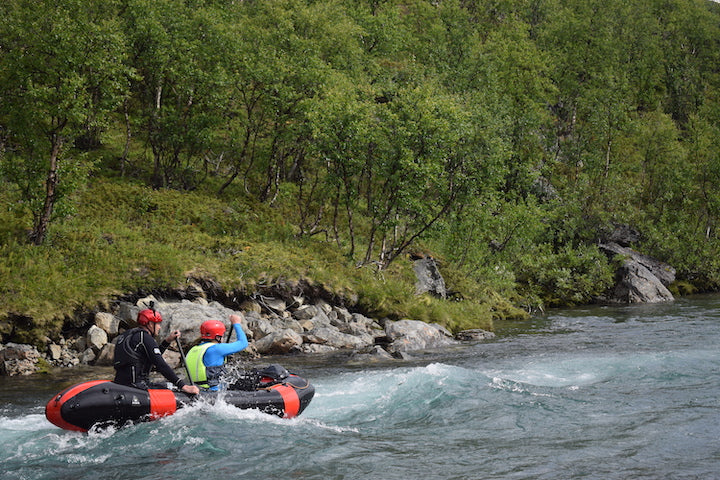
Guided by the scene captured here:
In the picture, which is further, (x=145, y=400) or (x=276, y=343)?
(x=276, y=343)

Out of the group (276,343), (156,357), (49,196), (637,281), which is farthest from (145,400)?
(637,281)

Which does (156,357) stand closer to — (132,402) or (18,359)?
(132,402)

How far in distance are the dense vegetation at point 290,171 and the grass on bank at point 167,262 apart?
74mm

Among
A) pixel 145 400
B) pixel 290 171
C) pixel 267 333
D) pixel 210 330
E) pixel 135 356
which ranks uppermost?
pixel 290 171

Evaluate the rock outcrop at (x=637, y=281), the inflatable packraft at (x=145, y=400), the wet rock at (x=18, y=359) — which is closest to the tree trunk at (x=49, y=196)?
the wet rock at (x=18, y=359)

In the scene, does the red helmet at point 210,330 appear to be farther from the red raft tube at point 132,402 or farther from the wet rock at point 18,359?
the wet rock at point 18,359

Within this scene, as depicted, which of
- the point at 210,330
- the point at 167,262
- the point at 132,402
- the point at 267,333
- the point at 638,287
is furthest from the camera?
the point at 638,287

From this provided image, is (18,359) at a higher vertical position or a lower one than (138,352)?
lower

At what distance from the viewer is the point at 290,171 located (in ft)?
94.0

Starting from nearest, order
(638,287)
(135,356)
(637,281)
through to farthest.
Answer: (135,356), (638,287), (637,281)

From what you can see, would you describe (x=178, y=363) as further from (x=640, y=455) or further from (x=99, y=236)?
(x=640, y=455)

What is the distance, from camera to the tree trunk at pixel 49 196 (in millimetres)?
16781

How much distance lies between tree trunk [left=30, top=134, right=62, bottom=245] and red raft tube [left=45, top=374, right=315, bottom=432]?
9.30 meters

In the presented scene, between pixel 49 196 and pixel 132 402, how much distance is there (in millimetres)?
10229
